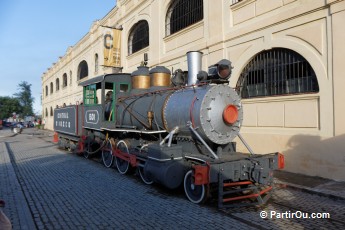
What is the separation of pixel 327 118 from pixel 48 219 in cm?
701

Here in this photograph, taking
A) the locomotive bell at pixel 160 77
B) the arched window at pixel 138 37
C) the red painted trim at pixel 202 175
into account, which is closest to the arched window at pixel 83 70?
the arched window at pixel 138 37

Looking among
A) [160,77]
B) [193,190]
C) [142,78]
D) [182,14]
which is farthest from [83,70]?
[193,190]

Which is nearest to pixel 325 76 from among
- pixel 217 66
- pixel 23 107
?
pixel 217 66

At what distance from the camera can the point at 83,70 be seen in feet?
97.1

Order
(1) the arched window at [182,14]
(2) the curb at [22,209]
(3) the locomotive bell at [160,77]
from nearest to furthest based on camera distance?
(2) the curb at [22,209] → (3) the locomotive bell at [160,77] → (1) the arched window at [182,14]

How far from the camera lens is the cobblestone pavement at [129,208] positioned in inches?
195

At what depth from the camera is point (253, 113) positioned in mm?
10125

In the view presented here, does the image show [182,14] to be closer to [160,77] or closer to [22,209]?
[160,77]

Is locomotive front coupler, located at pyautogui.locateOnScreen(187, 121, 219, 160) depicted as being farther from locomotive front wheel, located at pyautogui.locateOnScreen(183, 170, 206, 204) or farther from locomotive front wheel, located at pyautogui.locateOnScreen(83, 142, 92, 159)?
locomotive front wheel, located at pyautogui.locateOnScreen(83, 142, 92, 159)

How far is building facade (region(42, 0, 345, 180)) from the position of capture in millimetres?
7844

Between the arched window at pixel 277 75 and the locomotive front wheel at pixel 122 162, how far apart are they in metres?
3.82

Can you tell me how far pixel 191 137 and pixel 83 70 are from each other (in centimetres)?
2500

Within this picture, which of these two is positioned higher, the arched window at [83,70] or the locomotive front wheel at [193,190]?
the arched window at [83,70]

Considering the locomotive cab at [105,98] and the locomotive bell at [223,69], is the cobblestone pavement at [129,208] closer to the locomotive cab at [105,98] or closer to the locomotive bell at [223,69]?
the locomotive cab at [105,98]
